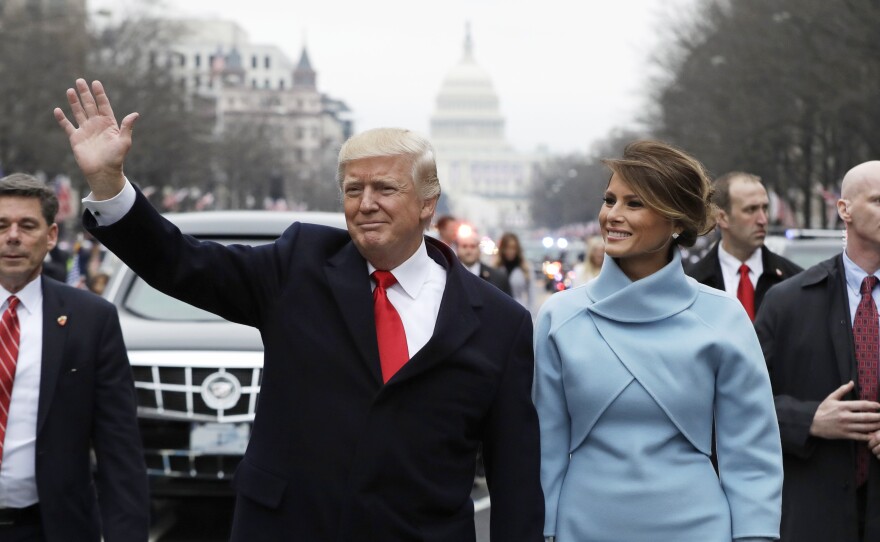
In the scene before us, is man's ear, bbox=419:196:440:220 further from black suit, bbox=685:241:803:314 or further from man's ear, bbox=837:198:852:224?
black suit, bbox=685:241:803:314

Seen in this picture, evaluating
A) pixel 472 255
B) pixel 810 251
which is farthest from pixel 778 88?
pixel 810 251

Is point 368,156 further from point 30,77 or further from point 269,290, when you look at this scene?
point 30,77

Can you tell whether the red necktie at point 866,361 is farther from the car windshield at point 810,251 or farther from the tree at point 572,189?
the tree at point 572,189

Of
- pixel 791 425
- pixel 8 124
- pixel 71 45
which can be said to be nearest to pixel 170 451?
pixel 791 425

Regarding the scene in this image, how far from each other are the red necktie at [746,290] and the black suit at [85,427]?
3303 mm

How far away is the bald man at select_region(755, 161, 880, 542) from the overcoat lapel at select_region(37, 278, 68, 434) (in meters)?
2.35

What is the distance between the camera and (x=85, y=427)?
571cm

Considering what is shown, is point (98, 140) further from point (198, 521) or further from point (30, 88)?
point (30, 88)

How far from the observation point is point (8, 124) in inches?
1731

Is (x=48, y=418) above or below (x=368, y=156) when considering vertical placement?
below

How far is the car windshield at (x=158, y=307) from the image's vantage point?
1012 cm

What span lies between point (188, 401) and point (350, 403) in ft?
17.2

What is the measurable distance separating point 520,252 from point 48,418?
14251mm

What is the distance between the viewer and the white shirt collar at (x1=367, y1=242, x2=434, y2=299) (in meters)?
4.56
